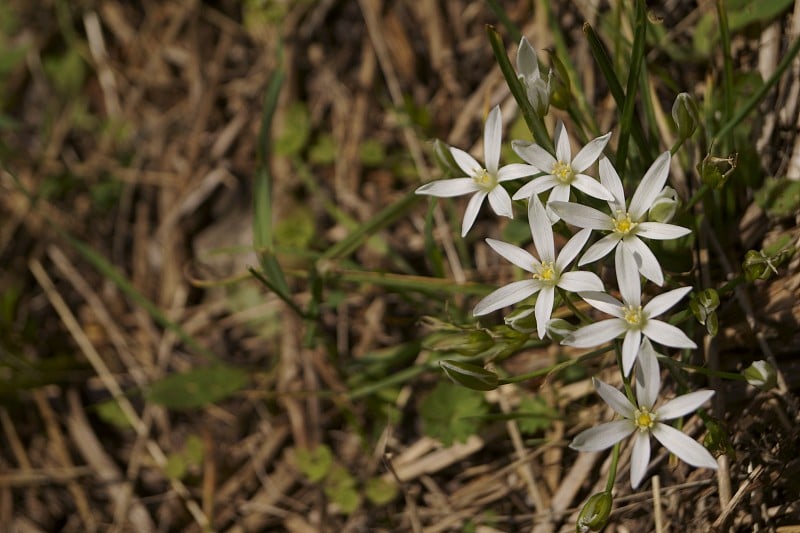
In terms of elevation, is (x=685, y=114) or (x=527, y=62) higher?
(x=527, y=62)

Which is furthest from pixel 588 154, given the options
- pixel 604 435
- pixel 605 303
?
pixel 604 435

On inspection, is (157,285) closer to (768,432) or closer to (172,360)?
(172,360)

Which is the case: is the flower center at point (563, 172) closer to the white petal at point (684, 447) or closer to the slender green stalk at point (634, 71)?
the slender green stalk at point (634, 71)

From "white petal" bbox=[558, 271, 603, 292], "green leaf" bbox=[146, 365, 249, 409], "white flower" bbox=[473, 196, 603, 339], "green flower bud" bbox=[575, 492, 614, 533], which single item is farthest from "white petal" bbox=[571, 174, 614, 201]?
"green leaf" bbox=[146, 365, 249, 409]

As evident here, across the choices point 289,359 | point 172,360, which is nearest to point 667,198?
point 289,359

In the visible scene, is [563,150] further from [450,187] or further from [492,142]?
[450,187]

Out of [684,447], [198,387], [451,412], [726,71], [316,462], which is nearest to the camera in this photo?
[684,447]
